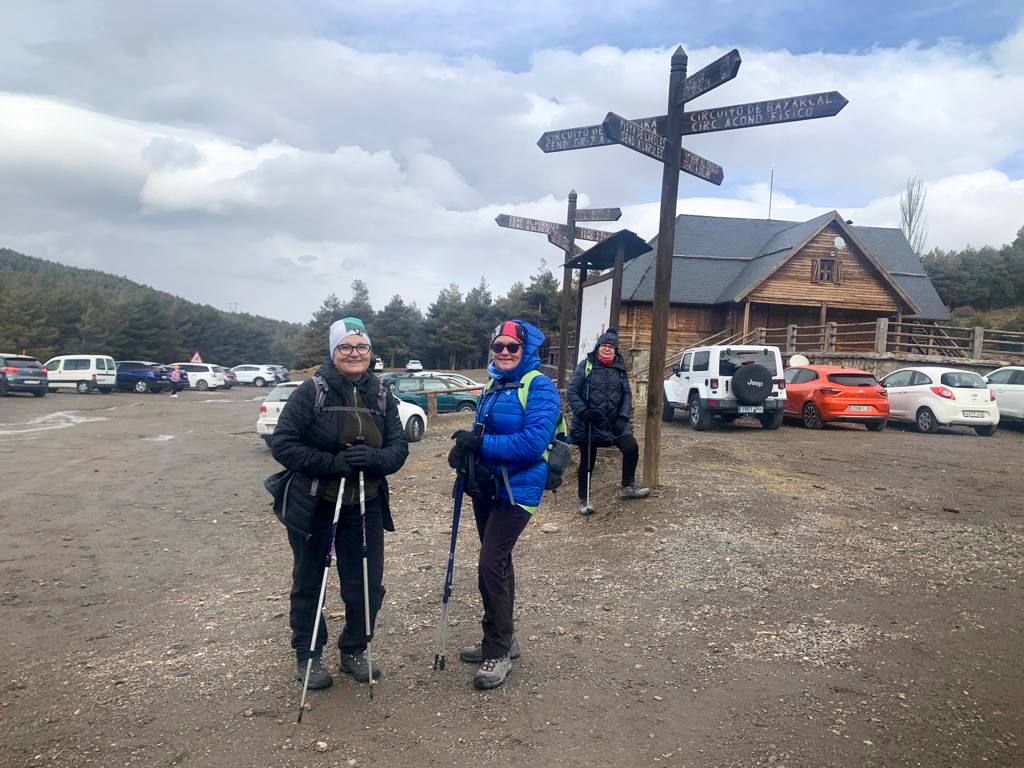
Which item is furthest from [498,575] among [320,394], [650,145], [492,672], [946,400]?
[946,400]

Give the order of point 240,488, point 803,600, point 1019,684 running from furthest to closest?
point 240,488
point 803,600
point 1019,684

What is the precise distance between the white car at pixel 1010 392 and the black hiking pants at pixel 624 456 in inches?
455

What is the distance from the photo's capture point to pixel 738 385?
13820mm

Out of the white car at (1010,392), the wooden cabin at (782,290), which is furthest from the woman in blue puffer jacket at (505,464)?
the wooden cabin at (782,290)

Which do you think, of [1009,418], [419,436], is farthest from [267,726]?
[1009,418]

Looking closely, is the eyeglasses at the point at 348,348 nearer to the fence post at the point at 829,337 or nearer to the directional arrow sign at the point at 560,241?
the directional arrow sign at the point at 560,241

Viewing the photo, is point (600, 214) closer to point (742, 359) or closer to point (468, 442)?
point (742, 359)

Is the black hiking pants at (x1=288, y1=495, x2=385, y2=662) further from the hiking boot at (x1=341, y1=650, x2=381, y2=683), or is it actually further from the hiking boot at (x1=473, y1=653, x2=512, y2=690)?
the hiking boot at (x1=473, y1=653, x2=512, y2=690)

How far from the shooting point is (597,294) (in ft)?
32.3

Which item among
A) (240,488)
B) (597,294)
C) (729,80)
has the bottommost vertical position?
(240,488)

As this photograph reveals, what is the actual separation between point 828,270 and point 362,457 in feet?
103

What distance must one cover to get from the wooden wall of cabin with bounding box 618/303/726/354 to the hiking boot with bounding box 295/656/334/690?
27461mm

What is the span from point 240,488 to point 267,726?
7.77 metres

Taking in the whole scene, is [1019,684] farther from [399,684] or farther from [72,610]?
[72,610]
